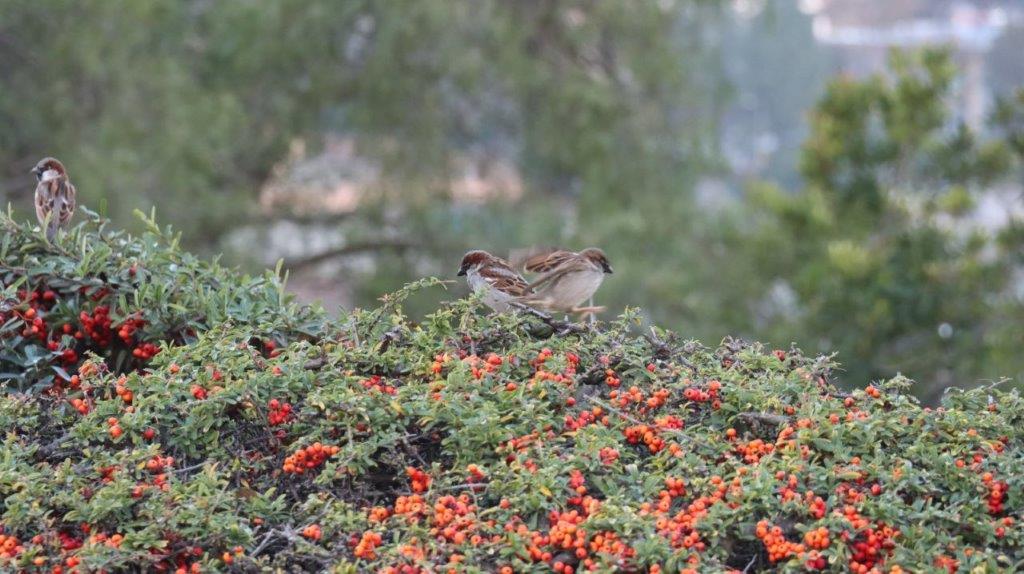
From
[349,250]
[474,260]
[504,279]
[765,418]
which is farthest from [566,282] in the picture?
[349,250]

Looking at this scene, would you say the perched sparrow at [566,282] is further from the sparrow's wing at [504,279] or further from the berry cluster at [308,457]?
the berry cluster at [308,457]

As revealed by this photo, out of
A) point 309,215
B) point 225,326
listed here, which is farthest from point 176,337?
point 309,215

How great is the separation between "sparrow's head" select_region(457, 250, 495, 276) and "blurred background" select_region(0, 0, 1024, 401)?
6.02 meters

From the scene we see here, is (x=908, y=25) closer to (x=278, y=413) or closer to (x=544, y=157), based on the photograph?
(x=544, y=157)

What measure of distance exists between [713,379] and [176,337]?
1712 mm

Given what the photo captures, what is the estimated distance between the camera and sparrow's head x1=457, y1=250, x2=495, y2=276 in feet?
15.4

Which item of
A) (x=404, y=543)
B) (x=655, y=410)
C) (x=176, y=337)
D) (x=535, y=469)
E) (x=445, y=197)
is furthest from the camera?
(x=445, y=197)

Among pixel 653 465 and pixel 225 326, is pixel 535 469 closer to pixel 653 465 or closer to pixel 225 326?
pixel 653 465

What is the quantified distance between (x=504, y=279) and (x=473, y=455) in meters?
1.18

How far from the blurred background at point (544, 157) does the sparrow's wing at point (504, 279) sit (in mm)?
6052

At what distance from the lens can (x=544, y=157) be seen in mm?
15875

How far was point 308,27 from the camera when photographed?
14750 millimetres

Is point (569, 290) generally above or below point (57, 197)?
below

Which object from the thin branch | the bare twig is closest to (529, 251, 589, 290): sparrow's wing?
the bare twig
